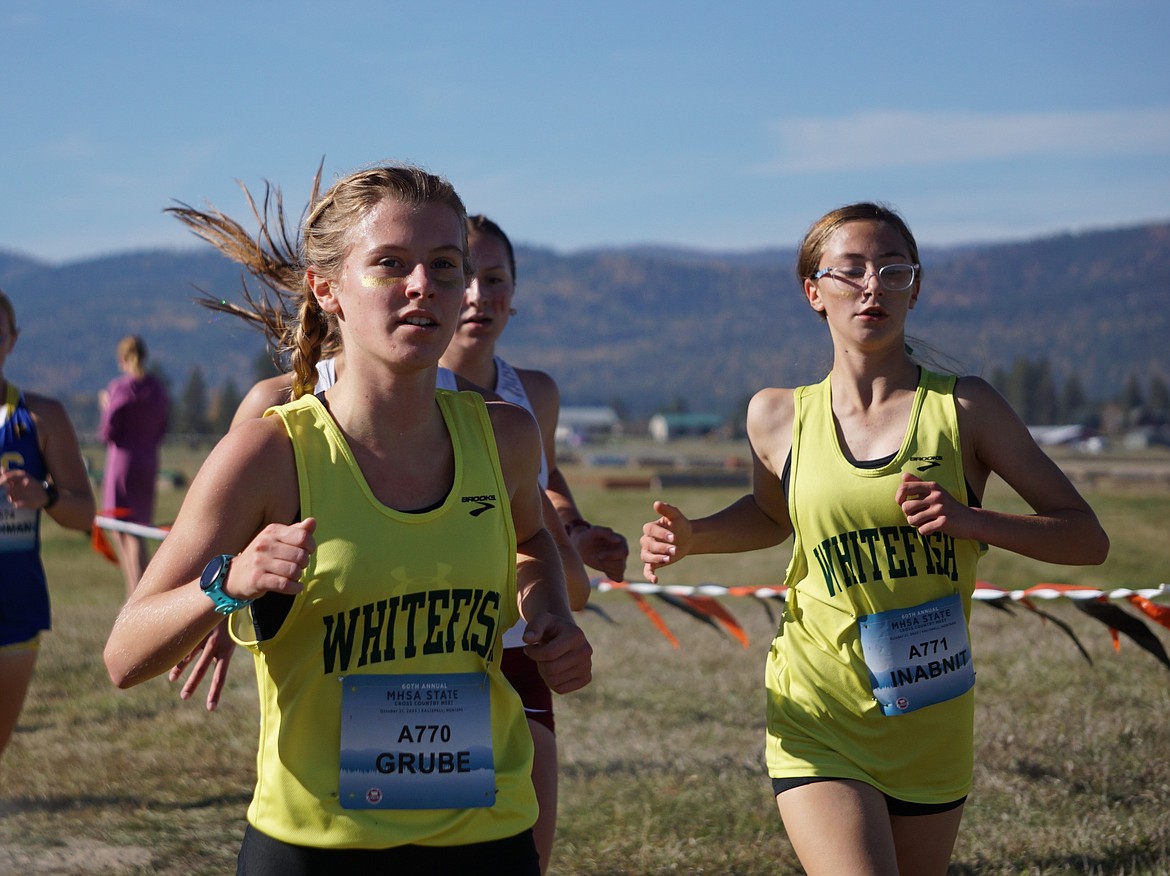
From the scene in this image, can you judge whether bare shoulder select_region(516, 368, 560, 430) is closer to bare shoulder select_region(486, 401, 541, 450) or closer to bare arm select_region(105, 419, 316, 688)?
bare shoulder select_region(486, 401, 541, 450)

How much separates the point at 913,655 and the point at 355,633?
1.46m

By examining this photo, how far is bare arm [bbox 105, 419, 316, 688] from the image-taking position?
7.00 ft

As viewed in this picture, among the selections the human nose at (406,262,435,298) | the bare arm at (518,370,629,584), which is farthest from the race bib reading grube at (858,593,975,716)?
the human nose at (406,262,435,298)

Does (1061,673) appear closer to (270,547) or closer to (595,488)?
(270,547)

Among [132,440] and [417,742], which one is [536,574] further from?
[132,440]

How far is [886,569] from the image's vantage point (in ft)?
10.3

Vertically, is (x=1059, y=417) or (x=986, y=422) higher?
(x=986, y=422)

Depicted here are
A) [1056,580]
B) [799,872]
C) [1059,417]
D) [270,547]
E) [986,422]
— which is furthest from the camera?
[1059,417]

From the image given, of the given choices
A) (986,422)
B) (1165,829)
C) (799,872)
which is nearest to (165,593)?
(986,422)

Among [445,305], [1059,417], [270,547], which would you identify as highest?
[445,305]

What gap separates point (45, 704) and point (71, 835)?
116 inches

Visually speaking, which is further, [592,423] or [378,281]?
[592,423]

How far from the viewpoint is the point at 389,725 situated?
89.2 inches

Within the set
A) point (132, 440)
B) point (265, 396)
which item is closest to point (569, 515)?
point (265, 396)
